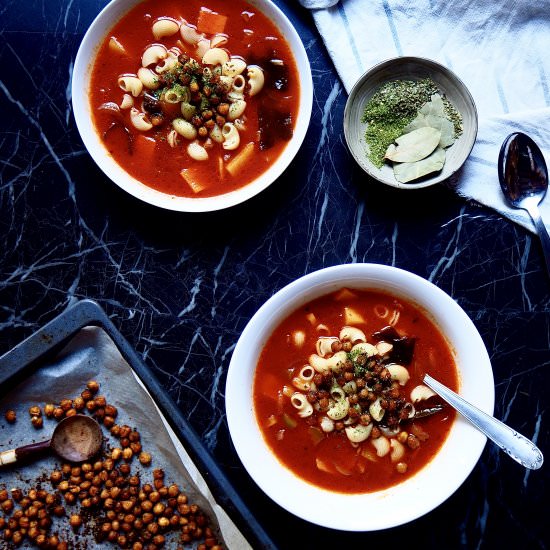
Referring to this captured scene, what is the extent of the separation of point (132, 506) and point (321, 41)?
224cm

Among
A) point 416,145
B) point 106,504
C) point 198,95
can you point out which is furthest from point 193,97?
point 106,504

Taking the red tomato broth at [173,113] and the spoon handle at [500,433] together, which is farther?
the red tomato broth at [173,113]

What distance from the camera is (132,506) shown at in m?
2.95

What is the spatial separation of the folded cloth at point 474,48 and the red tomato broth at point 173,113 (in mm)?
274

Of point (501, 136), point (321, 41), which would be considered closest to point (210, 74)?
point (321, 41)

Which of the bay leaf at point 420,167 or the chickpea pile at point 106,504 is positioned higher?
the bay leaf at point 420,167

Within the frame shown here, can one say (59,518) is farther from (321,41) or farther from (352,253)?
(321,41)

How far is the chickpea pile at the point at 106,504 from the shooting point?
2928mm

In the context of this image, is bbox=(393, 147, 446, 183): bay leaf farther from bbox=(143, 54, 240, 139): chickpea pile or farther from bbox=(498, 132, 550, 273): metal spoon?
bbox=(143, 54, 240, 139): chickpea pile

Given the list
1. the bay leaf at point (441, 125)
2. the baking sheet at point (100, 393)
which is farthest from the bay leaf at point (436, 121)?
the baking sheet at point (100, 393)

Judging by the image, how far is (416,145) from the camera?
9.82 feet

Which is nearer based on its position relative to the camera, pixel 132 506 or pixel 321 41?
pixel 132 506

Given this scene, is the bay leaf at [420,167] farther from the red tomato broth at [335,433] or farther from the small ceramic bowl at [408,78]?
the red tomato broth at [335,433]

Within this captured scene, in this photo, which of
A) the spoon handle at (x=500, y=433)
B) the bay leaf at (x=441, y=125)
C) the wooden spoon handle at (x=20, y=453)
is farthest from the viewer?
the bay leaf at (x=441, y=125)
